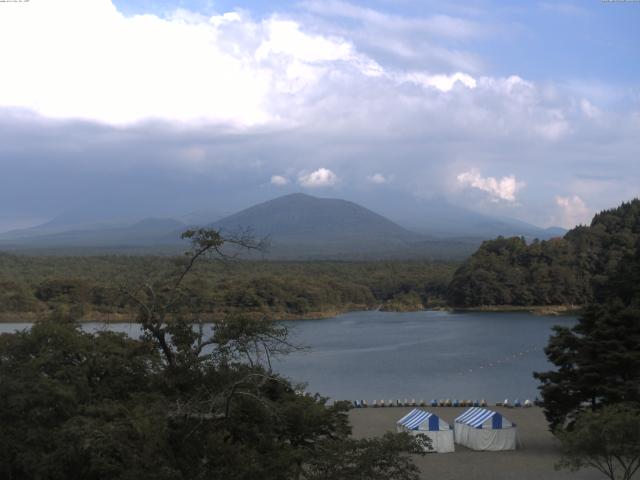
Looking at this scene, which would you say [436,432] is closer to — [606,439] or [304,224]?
[606,439]

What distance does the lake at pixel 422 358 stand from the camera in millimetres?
24703

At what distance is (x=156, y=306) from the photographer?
332 inches

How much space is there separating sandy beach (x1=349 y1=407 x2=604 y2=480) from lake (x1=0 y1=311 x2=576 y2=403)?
3658 mm

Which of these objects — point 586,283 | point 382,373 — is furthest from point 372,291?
point 382,373

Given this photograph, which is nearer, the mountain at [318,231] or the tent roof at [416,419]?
the tent roof at [416,419]

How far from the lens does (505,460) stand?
1395 cm

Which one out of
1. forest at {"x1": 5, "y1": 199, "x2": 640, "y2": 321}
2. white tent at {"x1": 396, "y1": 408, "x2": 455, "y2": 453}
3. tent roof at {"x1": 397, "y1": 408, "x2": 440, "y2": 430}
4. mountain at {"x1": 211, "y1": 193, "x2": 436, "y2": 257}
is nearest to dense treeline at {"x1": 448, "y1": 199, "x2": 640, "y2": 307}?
forest at {"x1": 5, "y1": 199, "x2": 640, "y2": 321}

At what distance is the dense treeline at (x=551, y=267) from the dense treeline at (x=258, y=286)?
561 centimetres

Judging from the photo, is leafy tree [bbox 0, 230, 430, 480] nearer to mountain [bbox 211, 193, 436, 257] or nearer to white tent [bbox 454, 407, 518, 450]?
white tent [bbox 454, 407, 518, 450]

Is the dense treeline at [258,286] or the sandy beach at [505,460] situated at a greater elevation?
the dense treeline at [258,286]

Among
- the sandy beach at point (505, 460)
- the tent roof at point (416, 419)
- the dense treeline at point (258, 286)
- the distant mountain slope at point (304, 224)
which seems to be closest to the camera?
the sandy beach at point (505, 460)

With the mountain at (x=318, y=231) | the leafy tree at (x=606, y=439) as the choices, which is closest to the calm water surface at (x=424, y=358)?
the leafy tree at (x=606, y=439)

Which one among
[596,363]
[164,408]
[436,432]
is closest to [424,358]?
[436,432]

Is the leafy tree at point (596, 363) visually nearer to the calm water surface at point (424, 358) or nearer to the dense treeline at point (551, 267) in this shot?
the calm water surface at point (424, 358)
